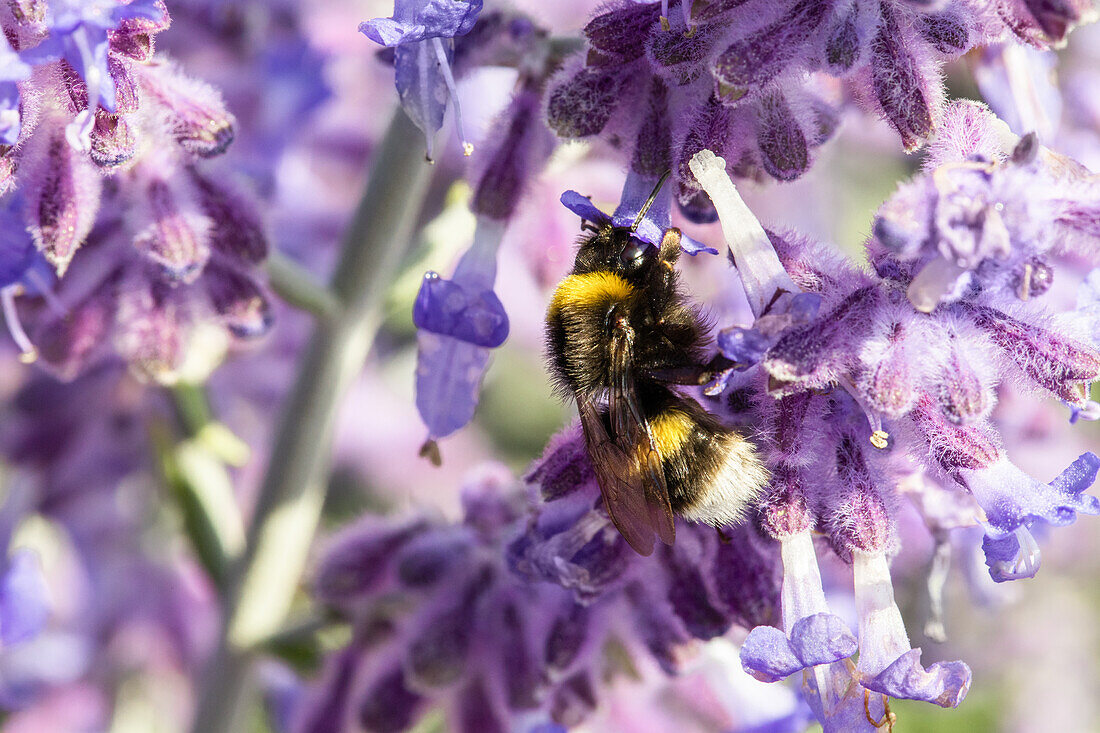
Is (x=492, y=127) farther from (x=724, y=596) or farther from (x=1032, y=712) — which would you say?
(x=1032, y=712)

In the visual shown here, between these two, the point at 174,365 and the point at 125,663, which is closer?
the point at 174,365

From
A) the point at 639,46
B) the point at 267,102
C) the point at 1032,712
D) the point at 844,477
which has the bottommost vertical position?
the point at 1032,712

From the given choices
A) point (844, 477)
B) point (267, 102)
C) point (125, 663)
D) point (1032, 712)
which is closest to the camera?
point (844, 477)

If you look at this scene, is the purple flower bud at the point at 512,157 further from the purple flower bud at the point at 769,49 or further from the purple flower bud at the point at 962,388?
the purple flower bud at the point at 962,388

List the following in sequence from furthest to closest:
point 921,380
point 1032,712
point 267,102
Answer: point 1032,712
point 267,102
point 921,380

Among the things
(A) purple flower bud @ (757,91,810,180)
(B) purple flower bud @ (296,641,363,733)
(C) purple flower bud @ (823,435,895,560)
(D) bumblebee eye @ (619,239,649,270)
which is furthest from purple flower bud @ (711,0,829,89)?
(B) purple flower bud @ (296,641,363,733)

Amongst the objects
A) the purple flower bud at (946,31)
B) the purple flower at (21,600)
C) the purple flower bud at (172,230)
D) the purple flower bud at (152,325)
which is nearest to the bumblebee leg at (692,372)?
the purple flower bud at (946,31)

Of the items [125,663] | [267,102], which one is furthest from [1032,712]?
[267,102]
